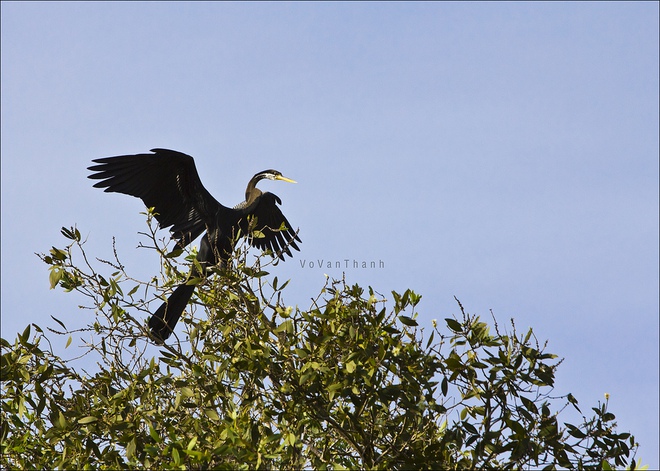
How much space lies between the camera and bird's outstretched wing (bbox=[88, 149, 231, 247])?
6887mm

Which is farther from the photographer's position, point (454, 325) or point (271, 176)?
point (271, 176)

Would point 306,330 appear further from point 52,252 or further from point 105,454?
point 52,252

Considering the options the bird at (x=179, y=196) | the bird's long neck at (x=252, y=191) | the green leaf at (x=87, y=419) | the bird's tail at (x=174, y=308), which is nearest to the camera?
the green leaf at (x=87, y=419)

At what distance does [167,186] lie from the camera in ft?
23.3

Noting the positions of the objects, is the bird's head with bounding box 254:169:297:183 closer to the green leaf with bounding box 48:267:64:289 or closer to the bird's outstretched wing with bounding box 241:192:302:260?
the bird's outstretched wing with bounding box 241:192:302:260

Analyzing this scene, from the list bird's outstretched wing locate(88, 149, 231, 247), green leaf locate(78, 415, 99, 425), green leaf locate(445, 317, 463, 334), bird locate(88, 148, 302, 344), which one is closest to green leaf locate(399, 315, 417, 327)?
green leaf locate(445, 317, 463, 334)

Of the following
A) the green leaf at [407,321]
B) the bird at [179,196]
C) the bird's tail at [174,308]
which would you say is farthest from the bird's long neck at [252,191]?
the green leaf at [407,321]

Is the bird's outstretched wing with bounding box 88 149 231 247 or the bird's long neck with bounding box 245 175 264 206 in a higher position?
the bird's long neck with bounding box 245 175 264 206

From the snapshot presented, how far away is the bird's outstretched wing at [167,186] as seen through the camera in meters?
6.89

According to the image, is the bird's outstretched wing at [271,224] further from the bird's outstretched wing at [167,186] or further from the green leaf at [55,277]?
the green leaf at [55,277]

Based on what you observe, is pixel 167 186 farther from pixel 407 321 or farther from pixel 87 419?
pixel 407 321

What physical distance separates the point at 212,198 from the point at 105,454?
119 inches

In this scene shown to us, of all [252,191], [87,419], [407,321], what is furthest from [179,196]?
[407,321]

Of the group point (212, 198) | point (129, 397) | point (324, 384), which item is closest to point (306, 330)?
point (324, 384)
